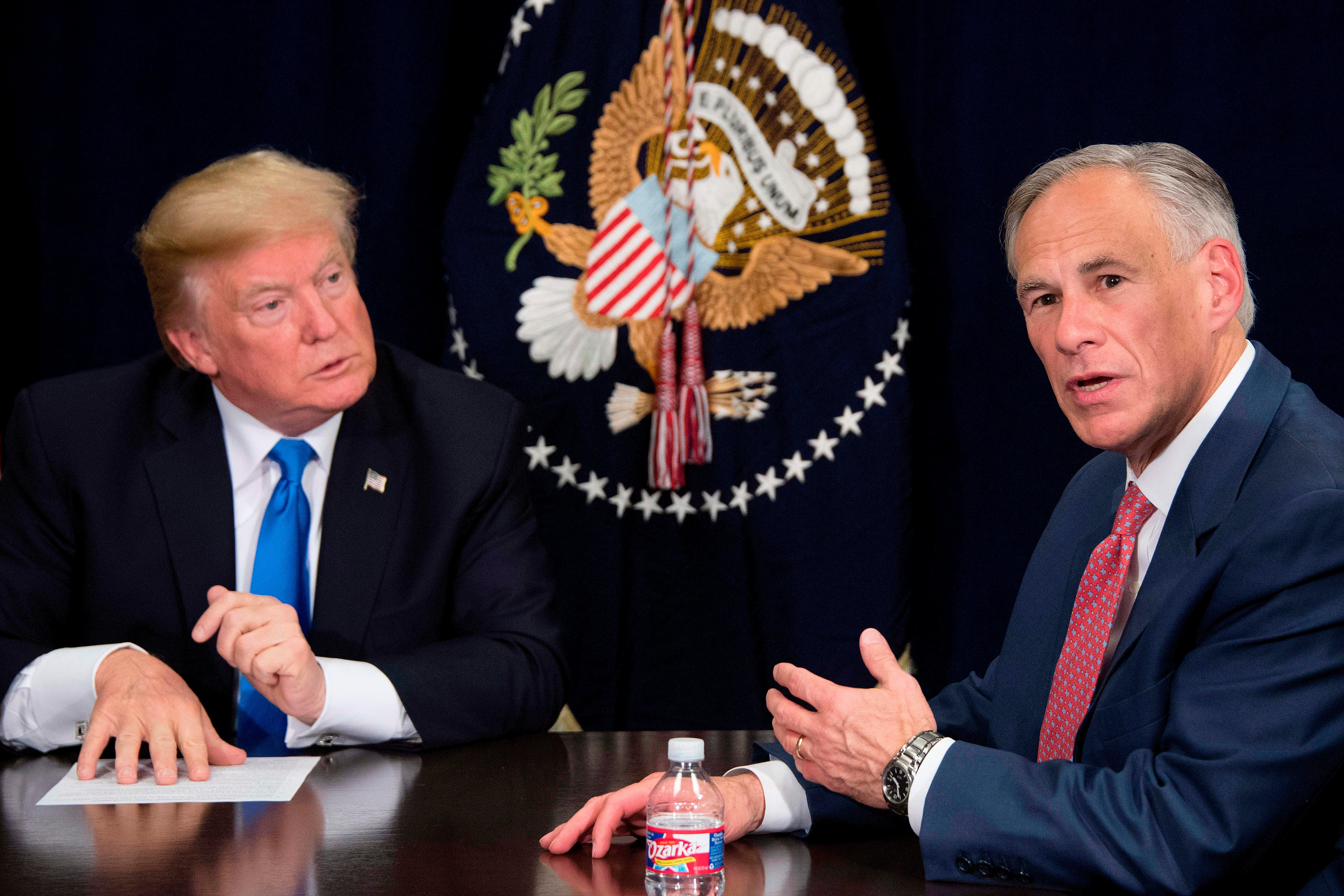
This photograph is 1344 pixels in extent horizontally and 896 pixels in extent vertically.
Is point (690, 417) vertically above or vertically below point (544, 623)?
above

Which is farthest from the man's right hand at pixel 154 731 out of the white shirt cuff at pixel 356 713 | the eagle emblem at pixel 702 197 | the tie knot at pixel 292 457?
the eagle emblem at pixel 702 197

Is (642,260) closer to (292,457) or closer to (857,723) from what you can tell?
(292,457)

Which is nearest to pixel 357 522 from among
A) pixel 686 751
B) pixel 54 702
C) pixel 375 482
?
pixel 375 482

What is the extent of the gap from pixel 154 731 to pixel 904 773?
3.19 ft

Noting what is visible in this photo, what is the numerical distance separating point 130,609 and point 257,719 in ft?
0.99

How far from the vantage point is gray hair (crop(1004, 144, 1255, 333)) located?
5.07 feet

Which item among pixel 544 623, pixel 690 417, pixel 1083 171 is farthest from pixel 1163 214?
pixel 690 417

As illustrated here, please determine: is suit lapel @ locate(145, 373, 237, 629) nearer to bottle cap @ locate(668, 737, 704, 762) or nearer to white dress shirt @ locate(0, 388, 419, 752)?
white dress shirt @ locate(0, 388, 419, 752)

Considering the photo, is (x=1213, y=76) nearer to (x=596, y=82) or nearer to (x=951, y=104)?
(x=951, y=104)

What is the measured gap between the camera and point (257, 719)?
2.06 m

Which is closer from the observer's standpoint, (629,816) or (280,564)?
(629,816)

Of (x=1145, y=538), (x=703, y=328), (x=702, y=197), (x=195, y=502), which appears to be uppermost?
(x=702, y=197)

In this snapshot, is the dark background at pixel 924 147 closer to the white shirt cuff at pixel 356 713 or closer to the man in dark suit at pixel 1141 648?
the man in dark suit at pixel 1141 648

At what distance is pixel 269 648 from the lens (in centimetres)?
176
